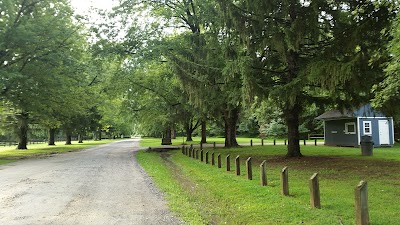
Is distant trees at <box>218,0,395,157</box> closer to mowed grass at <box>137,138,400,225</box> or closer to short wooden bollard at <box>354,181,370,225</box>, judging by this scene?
mowed grass at <box>137,138,400,225</box>

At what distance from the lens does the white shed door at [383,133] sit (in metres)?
28.5

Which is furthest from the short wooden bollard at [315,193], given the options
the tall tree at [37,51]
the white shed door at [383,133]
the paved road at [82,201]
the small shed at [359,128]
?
the white shed door at [383,133]

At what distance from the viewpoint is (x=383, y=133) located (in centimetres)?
2873

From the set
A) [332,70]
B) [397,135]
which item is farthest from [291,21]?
[397,135]

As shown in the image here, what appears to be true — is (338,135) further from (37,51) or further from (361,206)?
(361,206)

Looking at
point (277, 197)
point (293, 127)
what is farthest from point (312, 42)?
A: point (277, 197)

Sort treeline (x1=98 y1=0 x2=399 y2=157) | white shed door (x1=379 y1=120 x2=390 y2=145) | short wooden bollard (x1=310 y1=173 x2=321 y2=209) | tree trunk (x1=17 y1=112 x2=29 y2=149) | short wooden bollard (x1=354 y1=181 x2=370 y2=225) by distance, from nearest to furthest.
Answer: short wooden bollard (x1=354 y1=181 x2=370 y2=225) < short wooden bollard (x1=310 y1=173 x2=321 y2=209) < treeline (x1=98 y1=0 x2=399 y2=157) < white shed door (x1=379 y1=120 x2=390 y2=145) < tree trunk (x1=17 y1=112 x2=29 y2=149)

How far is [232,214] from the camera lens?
697cm

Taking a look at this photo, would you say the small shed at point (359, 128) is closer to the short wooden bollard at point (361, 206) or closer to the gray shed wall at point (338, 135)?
the gray shed wall at point (338, 135)

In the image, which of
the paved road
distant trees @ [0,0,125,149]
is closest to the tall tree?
distant trees @ [0,0,125,149]

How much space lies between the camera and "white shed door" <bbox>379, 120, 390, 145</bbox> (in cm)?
2855

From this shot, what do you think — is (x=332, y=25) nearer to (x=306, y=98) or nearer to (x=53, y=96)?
(x=306, y=98)

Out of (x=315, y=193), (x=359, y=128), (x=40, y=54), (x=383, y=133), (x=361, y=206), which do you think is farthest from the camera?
(x=383, y=133)

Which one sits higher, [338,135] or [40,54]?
[40,54]
